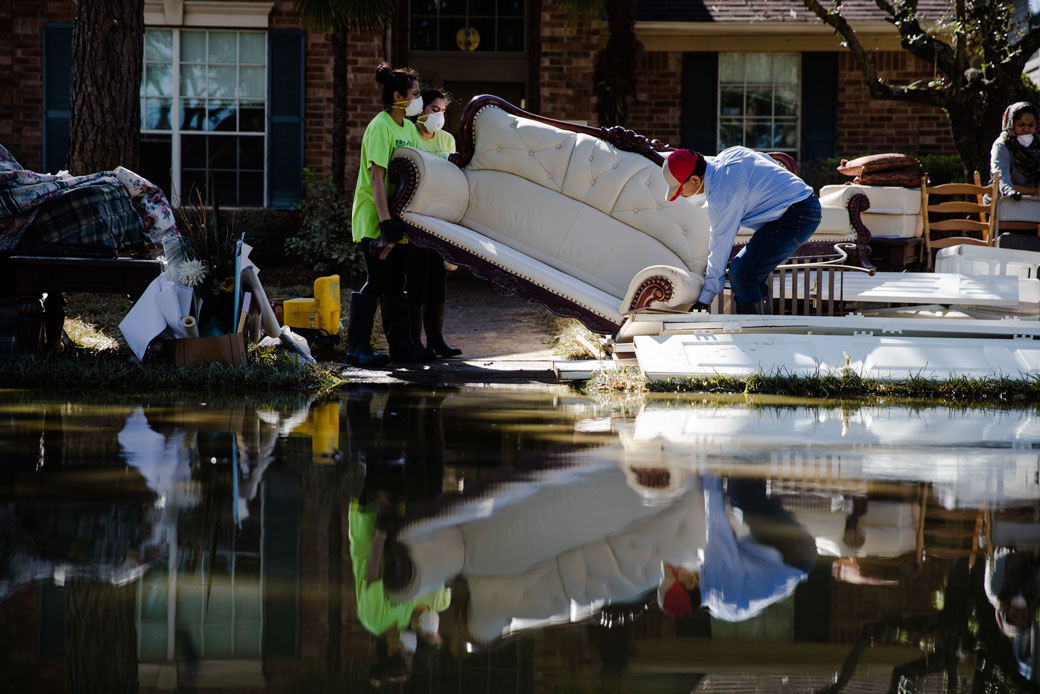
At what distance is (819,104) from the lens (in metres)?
15.5

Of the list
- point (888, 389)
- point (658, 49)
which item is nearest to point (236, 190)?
point (658, 49)

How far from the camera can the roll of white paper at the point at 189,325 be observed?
6.41m

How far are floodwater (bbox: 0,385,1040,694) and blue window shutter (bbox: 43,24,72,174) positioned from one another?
10619 mm

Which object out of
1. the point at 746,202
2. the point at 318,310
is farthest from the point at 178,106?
the point at 746,202

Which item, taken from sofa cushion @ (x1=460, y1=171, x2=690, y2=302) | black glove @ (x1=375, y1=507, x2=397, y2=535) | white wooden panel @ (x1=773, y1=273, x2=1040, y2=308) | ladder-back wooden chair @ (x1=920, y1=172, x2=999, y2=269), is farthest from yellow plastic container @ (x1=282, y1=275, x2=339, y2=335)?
ladder-back wooden chair @ (x1=920, y1=172, x2=999, y2=269)

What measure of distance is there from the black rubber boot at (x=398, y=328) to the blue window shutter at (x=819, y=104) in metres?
9.58

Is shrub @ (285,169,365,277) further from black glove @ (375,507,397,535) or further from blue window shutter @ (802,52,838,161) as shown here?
black glove @ (375,507,397,535)

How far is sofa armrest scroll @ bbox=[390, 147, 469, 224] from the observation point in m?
7.27

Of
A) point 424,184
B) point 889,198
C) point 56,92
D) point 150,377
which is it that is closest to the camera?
point 150,377

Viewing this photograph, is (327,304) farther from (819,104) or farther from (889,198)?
(819,104)

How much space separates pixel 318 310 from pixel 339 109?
6.57 meters

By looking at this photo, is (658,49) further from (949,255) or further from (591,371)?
(591,371)

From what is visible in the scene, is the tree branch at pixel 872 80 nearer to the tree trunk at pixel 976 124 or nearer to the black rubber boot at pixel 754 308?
the tree trunk at pixel 976 124

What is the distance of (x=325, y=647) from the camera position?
7.61ft
